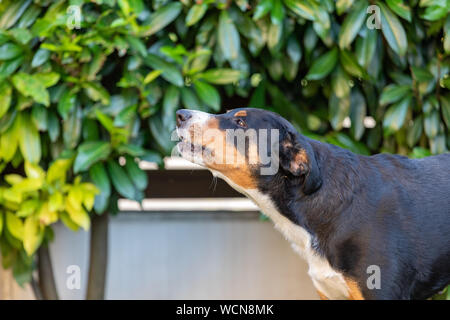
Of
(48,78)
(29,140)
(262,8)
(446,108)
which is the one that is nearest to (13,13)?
(48,78)

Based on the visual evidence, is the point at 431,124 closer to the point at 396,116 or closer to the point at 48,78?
the point at 396,116

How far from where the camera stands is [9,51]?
11.7 feet

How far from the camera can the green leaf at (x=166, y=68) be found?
3.63 metres

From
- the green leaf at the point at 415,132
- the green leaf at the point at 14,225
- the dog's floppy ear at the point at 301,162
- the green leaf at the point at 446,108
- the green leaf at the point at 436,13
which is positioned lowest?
the green leaf at the point at 14,225

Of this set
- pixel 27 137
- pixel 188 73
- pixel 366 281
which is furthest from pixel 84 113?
pixel 366 281

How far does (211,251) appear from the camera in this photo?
4.54m

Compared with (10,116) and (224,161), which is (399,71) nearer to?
(224,161)

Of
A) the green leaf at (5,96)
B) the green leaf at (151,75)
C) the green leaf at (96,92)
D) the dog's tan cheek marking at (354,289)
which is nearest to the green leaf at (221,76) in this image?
the green leaf at (151,75)

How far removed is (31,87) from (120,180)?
0.65 m

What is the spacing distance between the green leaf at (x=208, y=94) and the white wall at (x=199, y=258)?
108 centimetres

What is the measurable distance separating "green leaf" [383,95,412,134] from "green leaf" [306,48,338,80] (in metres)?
0.39

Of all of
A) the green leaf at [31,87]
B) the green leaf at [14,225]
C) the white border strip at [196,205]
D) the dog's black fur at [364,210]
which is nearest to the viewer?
the dog's black fur at [364,210]

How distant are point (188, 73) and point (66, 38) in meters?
0.63

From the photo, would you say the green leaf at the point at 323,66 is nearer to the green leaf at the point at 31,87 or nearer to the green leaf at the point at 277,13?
the green leaf at the point at 277,13
